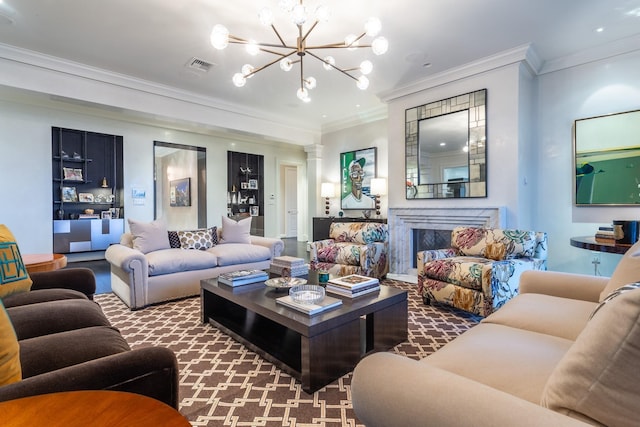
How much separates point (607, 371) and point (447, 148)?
3.92m

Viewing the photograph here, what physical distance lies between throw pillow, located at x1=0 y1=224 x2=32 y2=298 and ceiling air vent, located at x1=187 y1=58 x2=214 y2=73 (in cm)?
271

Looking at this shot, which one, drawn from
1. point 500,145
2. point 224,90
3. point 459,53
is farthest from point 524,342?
point 224,90

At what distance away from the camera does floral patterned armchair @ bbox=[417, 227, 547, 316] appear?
104 inches

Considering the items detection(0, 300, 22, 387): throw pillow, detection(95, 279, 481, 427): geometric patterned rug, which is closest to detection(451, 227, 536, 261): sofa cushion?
detection(95, 279, 481, 427): geometric patterned rug

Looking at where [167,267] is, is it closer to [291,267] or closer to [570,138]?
[291,267]

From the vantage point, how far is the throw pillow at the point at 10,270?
5.59 ft

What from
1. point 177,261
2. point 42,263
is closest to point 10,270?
point 42,263

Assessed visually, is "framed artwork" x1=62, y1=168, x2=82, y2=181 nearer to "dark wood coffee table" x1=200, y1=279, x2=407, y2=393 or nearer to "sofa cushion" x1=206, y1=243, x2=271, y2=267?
"sofa cushion" x1=206, y1=243, x2=271, y2=267

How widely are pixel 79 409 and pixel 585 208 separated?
15.4ft

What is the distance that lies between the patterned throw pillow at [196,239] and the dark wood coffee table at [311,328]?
134cm

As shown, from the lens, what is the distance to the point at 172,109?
4633 millimetres

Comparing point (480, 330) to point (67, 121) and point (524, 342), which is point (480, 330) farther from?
point (67, 121)

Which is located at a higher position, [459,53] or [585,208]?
[459,53]

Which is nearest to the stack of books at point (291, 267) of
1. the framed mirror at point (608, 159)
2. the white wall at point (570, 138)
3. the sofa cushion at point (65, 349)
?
the sofa cushion at point (65, 349)
